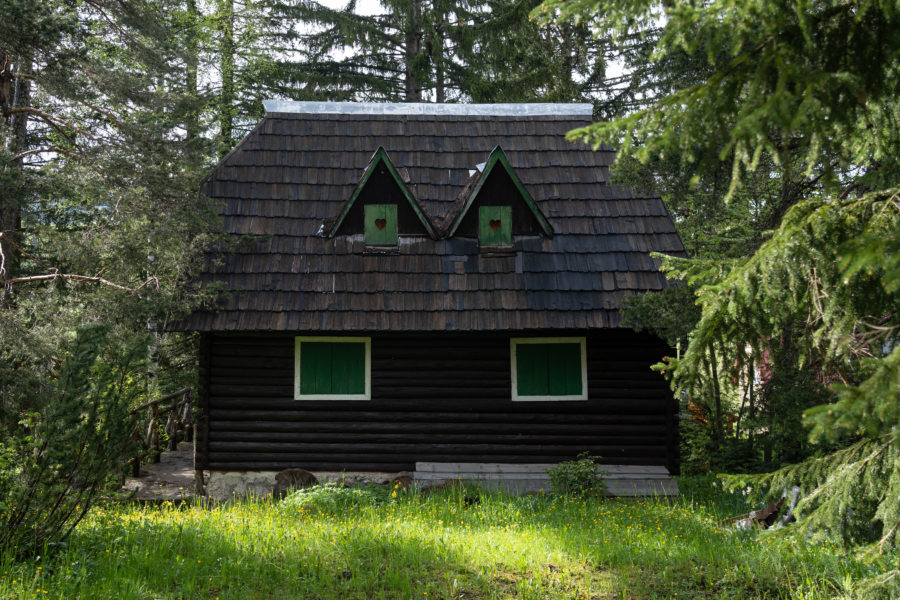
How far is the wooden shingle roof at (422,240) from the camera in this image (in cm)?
1035

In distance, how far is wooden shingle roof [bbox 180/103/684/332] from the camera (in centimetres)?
1035

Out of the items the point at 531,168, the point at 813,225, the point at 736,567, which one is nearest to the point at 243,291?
the point at 531,168

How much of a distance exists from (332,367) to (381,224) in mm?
2587

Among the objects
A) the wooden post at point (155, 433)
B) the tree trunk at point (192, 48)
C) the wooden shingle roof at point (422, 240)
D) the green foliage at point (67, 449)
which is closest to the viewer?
the green foliage at point (67, 449)

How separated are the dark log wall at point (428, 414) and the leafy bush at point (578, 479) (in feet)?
2.92

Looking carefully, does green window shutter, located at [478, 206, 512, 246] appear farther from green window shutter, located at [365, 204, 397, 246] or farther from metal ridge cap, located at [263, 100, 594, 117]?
metal ridge cap, located at [263, 100, 594, 117]

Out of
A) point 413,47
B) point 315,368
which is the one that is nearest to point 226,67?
point 413,47

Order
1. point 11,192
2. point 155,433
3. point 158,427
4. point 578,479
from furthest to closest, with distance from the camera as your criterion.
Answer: point 158,427
point 155,433
point 578,479
point 11,192

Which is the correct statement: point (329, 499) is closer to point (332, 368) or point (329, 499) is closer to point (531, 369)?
point (332, 368)

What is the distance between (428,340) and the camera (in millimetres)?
10992

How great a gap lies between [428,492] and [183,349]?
8306 mm

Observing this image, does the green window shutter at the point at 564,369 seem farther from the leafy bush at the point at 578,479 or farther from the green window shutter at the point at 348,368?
the green window shutter at the point at 348,368

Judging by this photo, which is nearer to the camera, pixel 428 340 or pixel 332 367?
pixel 332 367

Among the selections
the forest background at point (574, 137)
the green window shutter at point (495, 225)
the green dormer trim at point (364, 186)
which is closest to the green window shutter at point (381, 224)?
the green dormer trim at point (364, 186)
